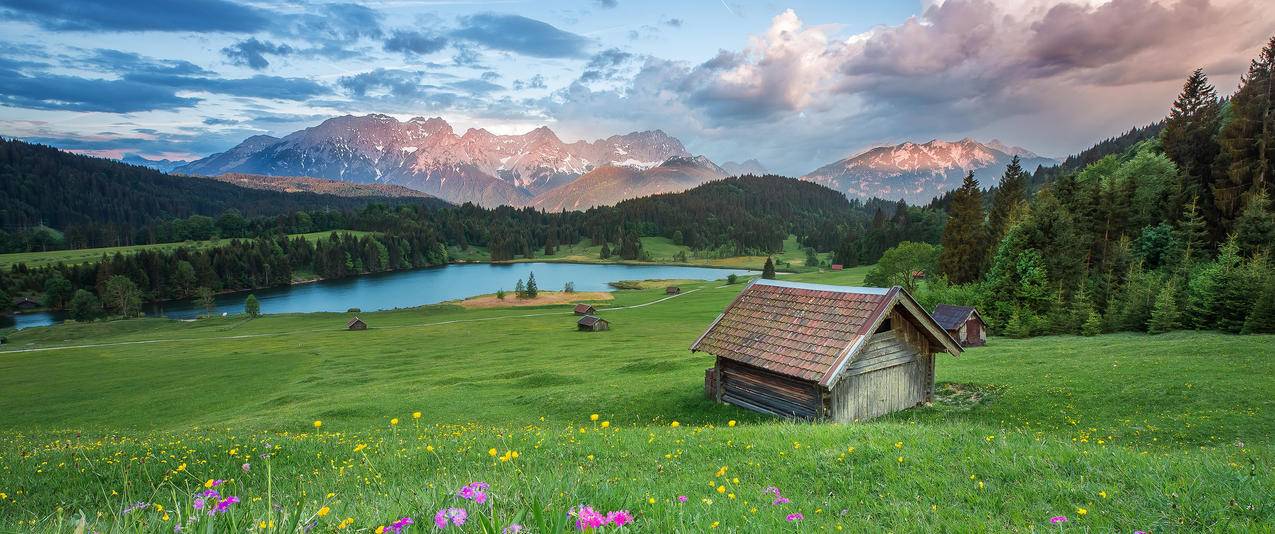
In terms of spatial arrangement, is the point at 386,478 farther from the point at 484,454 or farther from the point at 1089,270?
the point at 1089,270

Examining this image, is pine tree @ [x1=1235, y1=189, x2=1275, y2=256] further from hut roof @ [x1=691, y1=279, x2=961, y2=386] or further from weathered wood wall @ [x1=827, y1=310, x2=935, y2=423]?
hut roof @ [x1=691, y1=279, x2=961, y2=386]

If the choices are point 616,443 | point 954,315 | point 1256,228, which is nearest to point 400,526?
point 616,443

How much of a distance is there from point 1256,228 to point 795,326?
4725cm

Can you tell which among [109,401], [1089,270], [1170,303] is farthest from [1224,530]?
[1089,270]

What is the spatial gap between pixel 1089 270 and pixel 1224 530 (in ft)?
198

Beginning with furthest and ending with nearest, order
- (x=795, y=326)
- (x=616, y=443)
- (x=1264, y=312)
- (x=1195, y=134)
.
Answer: (x=1195, y=134) < (x=1264, y=312) < (x=795, y=326) < (x=616, y=443)

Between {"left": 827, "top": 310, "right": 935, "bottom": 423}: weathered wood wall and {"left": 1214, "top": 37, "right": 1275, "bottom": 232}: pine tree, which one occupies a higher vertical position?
{"left": 1214, "top": 37, "right": 1275, "bottom": 232}: pine tree

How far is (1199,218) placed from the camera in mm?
45656

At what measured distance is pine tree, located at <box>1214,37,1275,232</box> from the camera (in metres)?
46.1

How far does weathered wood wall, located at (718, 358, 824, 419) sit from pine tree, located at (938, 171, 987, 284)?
205 ft

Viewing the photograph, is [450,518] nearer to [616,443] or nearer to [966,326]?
[616,443]

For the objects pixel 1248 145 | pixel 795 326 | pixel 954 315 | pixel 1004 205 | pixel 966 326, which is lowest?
pixel 966 326

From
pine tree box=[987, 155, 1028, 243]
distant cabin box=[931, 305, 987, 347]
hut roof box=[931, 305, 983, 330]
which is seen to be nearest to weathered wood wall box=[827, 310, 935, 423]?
distant cabin box=[931, 305, 987, 347]

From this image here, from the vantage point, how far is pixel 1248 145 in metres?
47.4
